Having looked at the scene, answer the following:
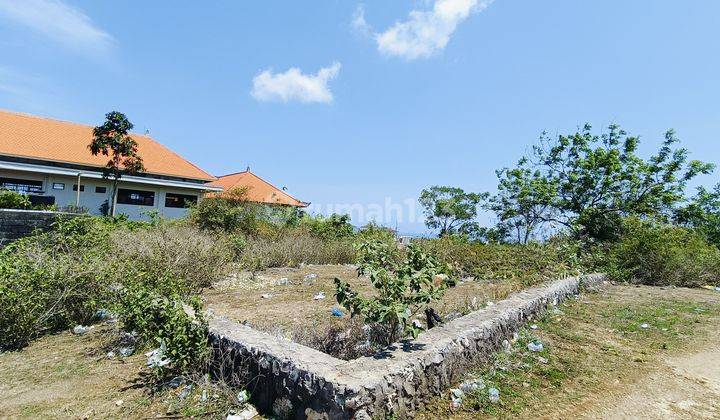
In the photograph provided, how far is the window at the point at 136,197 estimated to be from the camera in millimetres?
20797

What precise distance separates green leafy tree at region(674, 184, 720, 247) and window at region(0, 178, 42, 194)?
93.8 ft

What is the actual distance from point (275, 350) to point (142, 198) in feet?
73.2

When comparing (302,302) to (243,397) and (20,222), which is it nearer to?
(243,397)

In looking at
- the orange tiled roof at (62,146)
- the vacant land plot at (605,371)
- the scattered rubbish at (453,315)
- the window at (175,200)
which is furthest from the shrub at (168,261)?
the window at (175,200)

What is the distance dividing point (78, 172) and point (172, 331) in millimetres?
20117

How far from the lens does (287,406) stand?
2.35m

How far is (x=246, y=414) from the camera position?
8.01 ft

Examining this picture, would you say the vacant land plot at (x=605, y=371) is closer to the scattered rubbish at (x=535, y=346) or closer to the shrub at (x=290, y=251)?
the scattered rubbish at (x=535, y=346)

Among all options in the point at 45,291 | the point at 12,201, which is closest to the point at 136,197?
the point at 12,201

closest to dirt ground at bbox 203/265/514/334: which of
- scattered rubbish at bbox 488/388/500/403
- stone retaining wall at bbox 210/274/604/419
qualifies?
stone retaining wall at bbox 210/274/604/419

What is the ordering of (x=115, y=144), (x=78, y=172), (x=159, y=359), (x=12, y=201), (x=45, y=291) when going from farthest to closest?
(x=78, y=172), (x=115, y=144), (x=12, y=201), (x=45, y=291), (x=159, y=359)

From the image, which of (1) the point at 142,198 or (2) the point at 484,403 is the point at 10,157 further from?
(2) the point at 484,403

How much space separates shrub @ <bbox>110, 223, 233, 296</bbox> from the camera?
13.9 feet

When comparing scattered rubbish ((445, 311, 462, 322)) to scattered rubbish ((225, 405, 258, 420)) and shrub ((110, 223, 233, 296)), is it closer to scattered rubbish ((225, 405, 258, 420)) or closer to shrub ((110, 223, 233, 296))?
scattered rubbish ((225, 405, 258, 420))
